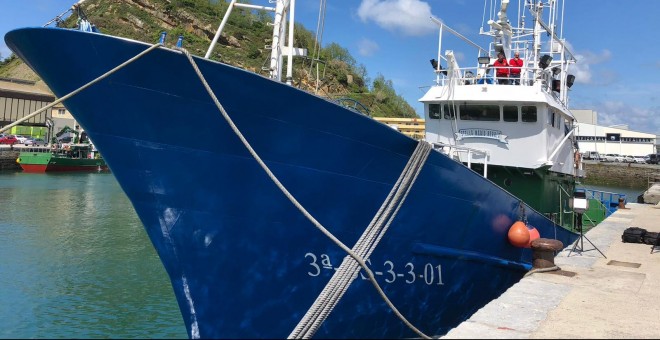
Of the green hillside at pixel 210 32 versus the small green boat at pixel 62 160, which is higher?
the green hillside at pixel 210 32

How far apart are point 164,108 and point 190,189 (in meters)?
0.88

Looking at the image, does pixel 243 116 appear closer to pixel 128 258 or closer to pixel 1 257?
pixel 128 258

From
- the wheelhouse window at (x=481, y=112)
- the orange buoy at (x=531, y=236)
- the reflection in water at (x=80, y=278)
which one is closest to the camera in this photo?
the orange buoy at (x=531, y=236)

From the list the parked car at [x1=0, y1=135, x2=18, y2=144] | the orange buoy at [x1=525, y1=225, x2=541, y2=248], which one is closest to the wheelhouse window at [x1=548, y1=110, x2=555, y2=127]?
the orange buoy at [x1=525, y1=225, x2=541, y2=248]

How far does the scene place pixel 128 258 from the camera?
12.7 metres

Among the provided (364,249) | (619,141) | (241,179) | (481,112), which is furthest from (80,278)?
(619,141)

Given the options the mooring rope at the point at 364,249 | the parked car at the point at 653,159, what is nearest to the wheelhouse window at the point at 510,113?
the mooring rope at the point at 364,249

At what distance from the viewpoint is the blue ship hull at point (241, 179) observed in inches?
198

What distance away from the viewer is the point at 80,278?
10.7 meters

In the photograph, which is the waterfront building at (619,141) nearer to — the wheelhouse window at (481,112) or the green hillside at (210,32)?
the green hillside at (210,32)

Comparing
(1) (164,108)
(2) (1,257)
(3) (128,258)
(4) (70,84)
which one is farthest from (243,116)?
(2) (1,257)

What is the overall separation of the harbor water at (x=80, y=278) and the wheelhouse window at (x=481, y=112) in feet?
20.9

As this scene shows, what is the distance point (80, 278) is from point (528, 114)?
9.55m

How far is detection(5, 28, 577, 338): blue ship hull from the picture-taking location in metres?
5.02
